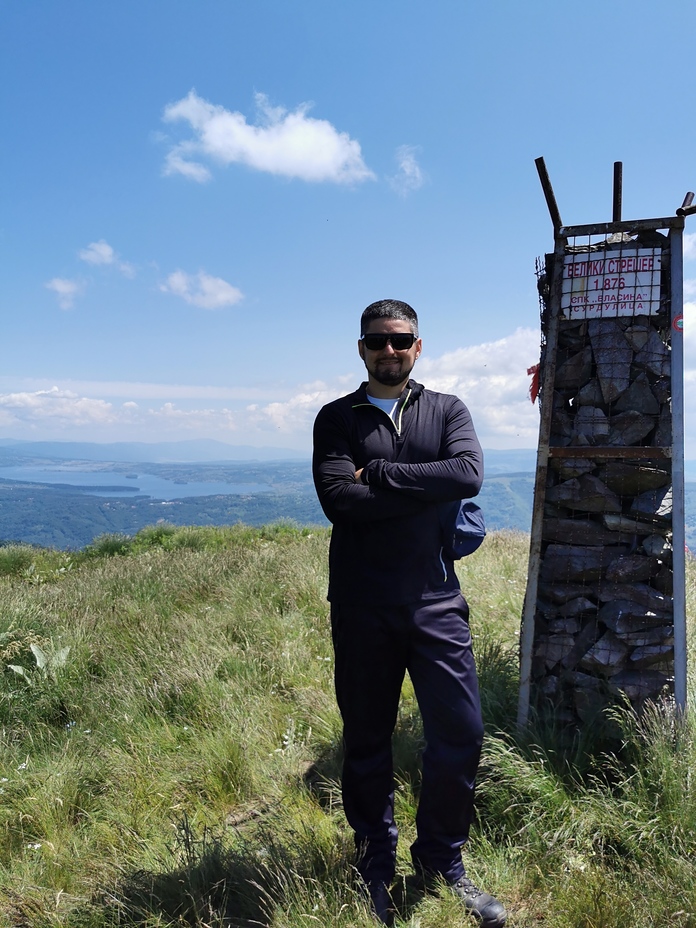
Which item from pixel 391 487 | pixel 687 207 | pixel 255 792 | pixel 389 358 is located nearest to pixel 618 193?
pixel 687 207

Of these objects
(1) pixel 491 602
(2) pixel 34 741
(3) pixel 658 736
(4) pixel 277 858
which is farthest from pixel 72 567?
(3) pixel 658 736

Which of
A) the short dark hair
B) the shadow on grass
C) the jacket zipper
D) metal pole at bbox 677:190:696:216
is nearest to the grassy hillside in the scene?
the shadow on grass

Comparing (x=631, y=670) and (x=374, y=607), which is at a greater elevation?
(x=374, y=607)

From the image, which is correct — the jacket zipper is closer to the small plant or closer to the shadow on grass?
the shadow on grass

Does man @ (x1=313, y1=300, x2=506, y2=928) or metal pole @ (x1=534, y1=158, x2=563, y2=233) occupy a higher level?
metal pole @ (x1=534, y1=158, x2=563, y2=233)

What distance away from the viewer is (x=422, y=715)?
2898 mm

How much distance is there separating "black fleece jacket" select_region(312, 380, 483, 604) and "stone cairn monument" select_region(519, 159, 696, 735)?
1.09 meters

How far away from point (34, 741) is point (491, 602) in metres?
4.42

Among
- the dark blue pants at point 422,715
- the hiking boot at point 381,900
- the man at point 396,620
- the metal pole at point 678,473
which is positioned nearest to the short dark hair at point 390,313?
the man at point 396,620

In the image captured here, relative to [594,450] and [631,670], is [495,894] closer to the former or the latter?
[631,670]

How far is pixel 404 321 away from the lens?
3.05 metres

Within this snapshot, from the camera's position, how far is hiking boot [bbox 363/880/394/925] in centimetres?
272

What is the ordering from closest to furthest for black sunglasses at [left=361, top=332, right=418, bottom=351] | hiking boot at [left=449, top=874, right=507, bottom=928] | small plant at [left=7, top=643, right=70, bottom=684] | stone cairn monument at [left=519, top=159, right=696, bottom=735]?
hiking boot at [left=449, top=874, right=507, bottom=928] < black sunglasses at [left=361, top=332, right=418, bottom=351] < stone cairn monument at [left=519, top=159, right=696, bottom=735] < small plant at [left=7, top=643, right=70, bottom=684]

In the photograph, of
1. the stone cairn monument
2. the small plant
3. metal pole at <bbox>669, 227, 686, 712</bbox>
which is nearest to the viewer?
metal pole at <bbox>669, 227, 686, 712</bbox>
